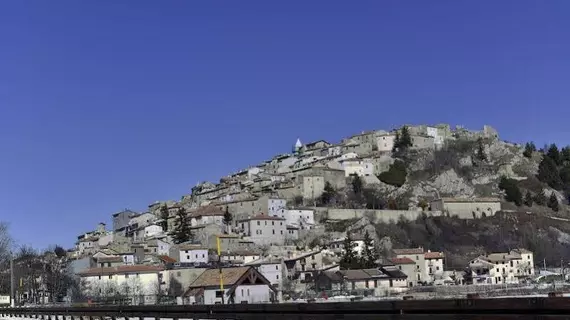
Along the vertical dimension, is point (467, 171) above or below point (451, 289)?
above

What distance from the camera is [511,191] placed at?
15588 centimetres

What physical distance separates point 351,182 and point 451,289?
60134mm

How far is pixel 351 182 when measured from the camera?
6019 inches

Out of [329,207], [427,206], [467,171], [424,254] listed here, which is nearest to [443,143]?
[467,171]

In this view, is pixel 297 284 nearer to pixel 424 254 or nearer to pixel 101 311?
pixel 424 254

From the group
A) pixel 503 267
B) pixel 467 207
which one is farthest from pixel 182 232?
pixel 467 207

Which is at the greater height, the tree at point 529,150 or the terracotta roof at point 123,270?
the tree at point 529,150

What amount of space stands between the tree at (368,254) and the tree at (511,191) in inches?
2019

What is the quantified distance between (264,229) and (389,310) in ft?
372

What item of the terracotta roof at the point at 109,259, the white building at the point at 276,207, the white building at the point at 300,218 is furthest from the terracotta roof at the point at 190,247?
the white building at the point at 276,207

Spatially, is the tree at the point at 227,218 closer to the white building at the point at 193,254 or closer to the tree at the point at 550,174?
the white building at the point at 193,254

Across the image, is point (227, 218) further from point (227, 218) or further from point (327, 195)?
point (327, 195)

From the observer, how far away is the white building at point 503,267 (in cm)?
11269

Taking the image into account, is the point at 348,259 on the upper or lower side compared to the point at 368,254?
lower
